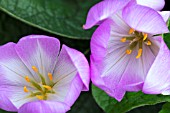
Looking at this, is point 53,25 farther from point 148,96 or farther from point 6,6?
point 148,96

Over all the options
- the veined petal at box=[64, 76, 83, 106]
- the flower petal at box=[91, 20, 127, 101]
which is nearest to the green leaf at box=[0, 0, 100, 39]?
the flower petal at box=[91, 20, 127, 101]

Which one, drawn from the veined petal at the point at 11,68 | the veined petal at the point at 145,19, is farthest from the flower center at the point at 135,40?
the veined petal at the point at 11,68

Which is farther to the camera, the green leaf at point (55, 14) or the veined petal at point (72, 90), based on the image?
the green leaf at point (55, 14)

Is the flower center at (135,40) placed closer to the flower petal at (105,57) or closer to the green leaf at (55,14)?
the flower petal at (105,57)

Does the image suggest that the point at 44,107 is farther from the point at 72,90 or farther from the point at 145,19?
the point at 145,19

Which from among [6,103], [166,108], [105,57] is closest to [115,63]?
[105,57]

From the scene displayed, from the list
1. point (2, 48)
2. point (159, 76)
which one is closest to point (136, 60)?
point (159, 76)

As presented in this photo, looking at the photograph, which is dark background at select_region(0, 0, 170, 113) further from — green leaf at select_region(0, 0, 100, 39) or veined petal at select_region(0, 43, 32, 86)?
veined petal at select_region(0, 43, 32, 86)
